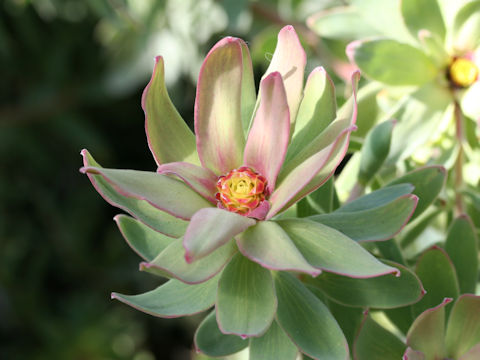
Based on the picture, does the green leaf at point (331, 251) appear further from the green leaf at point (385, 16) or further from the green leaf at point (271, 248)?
the green leaf at point (385, 16)

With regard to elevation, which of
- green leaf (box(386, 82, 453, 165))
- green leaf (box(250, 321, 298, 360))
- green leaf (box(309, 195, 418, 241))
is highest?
green leaf (box(309, 195, 418, 241))

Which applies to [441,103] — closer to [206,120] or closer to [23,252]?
[206,120]

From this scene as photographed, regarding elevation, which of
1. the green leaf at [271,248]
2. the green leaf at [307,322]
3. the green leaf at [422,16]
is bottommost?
the green leaf at [307,322]

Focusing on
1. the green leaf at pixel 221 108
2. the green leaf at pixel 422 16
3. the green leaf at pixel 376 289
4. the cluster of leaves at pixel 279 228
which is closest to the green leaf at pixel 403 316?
the cluster of leaves at pixel 279 228

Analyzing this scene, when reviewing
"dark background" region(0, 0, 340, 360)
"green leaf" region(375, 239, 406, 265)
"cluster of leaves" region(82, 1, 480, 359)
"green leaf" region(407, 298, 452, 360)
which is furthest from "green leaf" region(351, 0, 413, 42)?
"dark background" region(0, 0, 340, 360)

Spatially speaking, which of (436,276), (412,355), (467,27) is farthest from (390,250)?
(467,27)

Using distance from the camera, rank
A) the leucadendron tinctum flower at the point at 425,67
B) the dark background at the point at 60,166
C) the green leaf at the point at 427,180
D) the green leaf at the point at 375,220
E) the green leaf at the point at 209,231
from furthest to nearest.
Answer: the dark background at the point at 60,166, the leucadendron tinctum flower at the point at 425,67, the green leaf at the point at 427,180, the green leaf at the point at 375,220, the green leaf at the point at 209,231

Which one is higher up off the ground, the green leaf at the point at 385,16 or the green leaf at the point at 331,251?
the green leaf at the point at 385,16

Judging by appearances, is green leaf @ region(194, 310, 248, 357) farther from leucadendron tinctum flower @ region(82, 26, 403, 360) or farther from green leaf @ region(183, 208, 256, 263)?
green leaf @ region(183, 208, 256, 263)
